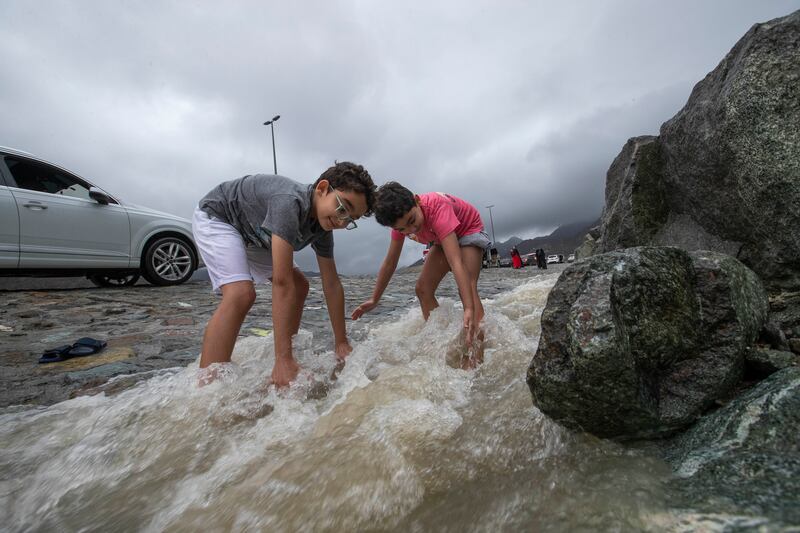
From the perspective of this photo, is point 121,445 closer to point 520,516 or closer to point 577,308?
point 520,516

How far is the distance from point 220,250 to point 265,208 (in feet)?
1.27

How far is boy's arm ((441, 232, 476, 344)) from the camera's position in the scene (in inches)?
116

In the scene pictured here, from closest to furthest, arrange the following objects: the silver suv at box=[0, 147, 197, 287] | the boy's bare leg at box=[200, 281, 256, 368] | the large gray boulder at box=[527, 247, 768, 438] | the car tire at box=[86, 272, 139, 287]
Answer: the large gray boulder at box=[527, 247, 768, 438] < the boy's bare leg at box=[200, 281, 256, 368] < the silver suv at box=[0, 147, 197, 287] < the car tire at box=[86, 272, 139, 287]

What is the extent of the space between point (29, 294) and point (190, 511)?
23.3ft

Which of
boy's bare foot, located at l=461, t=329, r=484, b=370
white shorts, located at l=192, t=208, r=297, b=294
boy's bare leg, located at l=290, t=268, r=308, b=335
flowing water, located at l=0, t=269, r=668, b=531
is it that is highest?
white shorts, located at l=192, t=208, r=297, b=294

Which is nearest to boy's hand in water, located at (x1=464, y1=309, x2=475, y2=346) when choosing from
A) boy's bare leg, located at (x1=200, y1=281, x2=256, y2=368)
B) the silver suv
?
boy's bare leg, located at (x1=200, y1=281, x2=256, y2=368)

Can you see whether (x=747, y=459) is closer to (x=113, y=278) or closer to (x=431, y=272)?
(x=431, y=272)

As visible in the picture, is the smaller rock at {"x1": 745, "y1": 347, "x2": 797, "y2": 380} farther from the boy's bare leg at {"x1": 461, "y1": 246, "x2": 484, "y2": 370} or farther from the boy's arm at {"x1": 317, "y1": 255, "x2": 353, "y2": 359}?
the boy's arm at {"x1": 317, "y1": 255, "x2": 353, "y2": 359}

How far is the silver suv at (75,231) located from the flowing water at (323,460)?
15.9 ft

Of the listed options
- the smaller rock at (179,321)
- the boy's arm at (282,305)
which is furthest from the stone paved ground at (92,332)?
the boy's arm at (282,305)

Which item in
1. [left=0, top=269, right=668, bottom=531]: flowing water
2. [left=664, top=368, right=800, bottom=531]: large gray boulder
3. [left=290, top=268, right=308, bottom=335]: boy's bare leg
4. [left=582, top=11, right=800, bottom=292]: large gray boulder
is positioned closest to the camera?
[left=664, top=368, right=800, bottom=531]: large gray boulder

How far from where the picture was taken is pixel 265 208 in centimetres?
261

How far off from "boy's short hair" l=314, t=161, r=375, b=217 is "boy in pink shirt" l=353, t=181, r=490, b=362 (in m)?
0.26

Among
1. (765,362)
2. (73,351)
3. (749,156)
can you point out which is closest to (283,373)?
(73,351)
